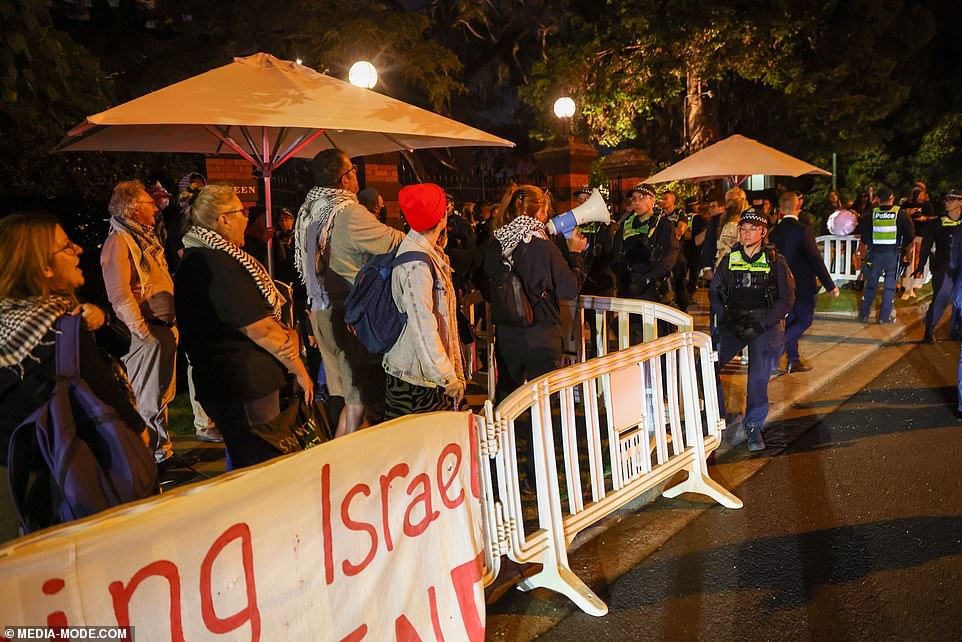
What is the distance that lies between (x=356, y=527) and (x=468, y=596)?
0.73 metres

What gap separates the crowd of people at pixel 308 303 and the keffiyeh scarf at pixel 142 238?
0.4 inches

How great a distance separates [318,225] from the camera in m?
4.93

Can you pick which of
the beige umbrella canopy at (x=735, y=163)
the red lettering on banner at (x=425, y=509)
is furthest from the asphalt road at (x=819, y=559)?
Result: the beige umbrella canopy at (x=735, y=163)

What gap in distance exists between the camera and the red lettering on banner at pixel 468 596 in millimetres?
3117

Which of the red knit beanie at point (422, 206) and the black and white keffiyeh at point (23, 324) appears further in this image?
the red knit beanie at point (422, 206)

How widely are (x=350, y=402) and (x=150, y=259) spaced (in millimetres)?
1617

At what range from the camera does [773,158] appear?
9891 mm

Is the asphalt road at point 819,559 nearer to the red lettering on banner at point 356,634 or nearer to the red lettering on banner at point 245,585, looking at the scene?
the red lettering on banner at point 356,634

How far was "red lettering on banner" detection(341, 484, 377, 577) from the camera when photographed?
104 inches

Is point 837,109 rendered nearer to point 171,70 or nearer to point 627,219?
point 627,219

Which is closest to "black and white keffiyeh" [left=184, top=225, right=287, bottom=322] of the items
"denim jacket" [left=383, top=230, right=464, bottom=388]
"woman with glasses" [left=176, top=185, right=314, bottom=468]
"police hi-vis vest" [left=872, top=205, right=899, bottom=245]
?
"woman with glasses" [left=176, top=185, right=314, bottom=468]

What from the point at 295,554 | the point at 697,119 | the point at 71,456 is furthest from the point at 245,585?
the point at 697,119

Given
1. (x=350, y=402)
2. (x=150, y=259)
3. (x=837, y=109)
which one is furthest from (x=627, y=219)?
(x=837, y=109)

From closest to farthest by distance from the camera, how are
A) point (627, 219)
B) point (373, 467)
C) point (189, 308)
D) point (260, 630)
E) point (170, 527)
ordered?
point (170, 527) → point (260, 630) → point (373, 467) → point (189, 308) → point (627, 219)
